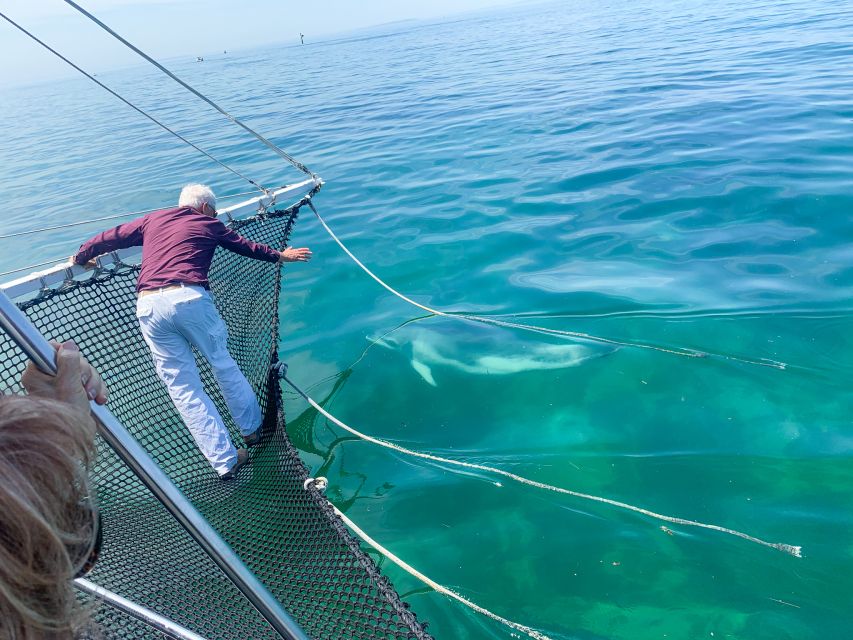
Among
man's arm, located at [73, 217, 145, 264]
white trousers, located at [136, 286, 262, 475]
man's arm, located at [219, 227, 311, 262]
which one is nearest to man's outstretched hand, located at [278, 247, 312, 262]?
man's arm, located at [219, 227, 311, 262]

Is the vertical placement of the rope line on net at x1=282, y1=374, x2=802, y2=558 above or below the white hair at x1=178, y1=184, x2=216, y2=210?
below

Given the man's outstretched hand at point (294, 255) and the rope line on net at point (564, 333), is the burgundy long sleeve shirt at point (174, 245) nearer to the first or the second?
the man's outstretched hand at point (294, 255)

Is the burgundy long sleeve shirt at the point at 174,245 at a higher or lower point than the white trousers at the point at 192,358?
higher

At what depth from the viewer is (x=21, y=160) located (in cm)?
2248

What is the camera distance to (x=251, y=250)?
5.12 metres

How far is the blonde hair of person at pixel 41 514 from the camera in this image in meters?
1.08

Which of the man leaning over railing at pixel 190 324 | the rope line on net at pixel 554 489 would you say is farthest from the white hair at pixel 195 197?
the rope line on net at pixel 554 489

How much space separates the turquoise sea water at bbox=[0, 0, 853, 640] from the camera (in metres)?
3.72

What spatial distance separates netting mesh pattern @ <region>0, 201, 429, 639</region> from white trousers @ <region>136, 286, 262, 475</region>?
0.34 meters

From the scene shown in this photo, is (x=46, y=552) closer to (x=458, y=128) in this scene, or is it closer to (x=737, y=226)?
(x=737, y=226)

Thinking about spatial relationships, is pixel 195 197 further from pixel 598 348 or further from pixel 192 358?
pixel 598 348

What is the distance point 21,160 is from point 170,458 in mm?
23542

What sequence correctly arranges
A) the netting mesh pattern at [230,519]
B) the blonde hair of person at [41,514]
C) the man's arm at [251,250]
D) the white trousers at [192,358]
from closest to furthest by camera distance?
the blonde hair of person at [41,514]
the netting mesh pattern at [230,519]
the white trousers at [192,358]
the man's arm at [251,250]

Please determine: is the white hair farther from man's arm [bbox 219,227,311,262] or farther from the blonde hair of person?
the blonde hair of person
